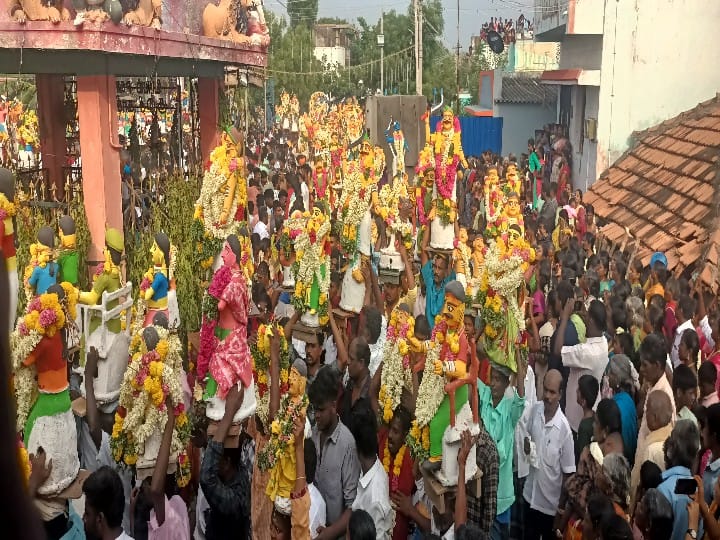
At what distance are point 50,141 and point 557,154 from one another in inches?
417

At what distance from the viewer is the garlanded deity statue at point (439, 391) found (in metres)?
4.33

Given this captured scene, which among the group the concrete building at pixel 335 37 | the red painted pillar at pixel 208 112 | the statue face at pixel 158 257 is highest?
the concrete building at pixel 335 37

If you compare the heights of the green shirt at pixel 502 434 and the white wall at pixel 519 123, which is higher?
the white wall at pixel 519 123

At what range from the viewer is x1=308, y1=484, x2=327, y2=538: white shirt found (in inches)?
162

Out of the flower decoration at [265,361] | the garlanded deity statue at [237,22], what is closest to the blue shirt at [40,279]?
the flower decoration at [265,361]

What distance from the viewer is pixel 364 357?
17.1ft

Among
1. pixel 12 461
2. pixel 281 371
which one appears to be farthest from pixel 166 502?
pixel 12 461

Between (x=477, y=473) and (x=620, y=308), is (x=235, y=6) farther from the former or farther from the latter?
(x=477, y=473)

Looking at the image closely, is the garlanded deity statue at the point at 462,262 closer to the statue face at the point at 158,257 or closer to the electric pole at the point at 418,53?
the statue face at the point at 158,257

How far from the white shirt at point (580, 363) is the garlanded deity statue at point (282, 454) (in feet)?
8.51

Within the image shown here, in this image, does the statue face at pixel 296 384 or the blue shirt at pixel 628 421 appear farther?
the blue shirt at pixel 628 421

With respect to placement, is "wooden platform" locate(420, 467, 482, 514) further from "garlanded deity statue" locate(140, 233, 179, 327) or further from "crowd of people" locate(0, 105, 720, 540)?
"garlanded deity statue" locate(140, 233, 179, 327)

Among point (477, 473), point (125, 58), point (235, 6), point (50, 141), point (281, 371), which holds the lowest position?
point (477, 473)

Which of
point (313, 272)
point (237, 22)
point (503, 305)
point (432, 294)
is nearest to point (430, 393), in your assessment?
point (503, 305)
